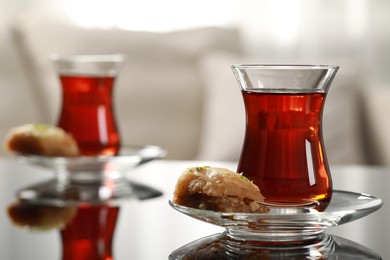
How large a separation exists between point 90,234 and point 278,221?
26 centimetres

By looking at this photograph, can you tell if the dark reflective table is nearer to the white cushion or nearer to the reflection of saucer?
the reflection of saucer

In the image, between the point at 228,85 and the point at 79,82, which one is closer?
the point at 79,82

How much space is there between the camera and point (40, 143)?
1.30 m

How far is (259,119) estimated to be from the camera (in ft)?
3.02

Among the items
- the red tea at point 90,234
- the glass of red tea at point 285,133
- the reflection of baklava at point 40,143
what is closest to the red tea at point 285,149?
the glass of red tea at point 285,133

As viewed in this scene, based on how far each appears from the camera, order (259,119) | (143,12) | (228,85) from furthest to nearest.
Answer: (143,12) < (228,85) < (259,119)

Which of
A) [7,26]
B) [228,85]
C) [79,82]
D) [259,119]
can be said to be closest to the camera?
[259,119]

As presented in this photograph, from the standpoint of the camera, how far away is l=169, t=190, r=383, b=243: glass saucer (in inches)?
30.3

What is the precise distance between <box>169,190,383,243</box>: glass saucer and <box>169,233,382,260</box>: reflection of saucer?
1 cm

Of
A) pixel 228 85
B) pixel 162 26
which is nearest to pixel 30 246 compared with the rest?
pixel 228 85

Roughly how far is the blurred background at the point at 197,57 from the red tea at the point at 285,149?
1.99 metres

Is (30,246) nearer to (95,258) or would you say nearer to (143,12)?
(95,258)

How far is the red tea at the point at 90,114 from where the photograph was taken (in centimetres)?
139

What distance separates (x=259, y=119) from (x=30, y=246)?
0.99 ft
